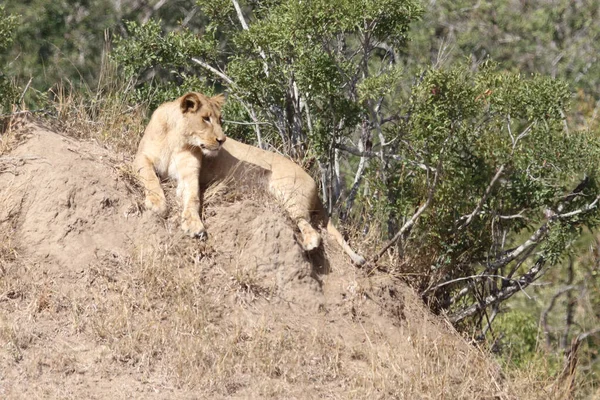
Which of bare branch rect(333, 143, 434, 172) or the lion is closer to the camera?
the lion

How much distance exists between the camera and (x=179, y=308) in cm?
773

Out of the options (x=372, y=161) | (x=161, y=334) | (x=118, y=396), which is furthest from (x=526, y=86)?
(x=118, y=396)

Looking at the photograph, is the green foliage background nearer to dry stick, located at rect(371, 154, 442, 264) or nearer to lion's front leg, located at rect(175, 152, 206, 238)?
dry stick, located at rect(371, 154, 442, 264)

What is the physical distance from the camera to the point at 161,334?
748 centimetres

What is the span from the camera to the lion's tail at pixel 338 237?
8.85m

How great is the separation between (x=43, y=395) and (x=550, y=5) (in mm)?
14308

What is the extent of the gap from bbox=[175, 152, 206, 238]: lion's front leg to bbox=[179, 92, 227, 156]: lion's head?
13 cm

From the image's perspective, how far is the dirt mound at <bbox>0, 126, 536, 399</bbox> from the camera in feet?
23.7

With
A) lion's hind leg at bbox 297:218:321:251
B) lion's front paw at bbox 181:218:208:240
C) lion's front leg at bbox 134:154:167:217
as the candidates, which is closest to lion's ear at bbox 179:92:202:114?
lion's front leg at bbox 134:154:167:217

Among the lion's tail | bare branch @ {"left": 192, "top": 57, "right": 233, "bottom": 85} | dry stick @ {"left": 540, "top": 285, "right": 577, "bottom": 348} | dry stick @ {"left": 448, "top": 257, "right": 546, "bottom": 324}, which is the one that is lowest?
dry stick @ {"left": 540, "top": 285, "right": 577, "bottom": 348}

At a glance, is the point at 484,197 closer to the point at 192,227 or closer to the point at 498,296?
the point at 498,296

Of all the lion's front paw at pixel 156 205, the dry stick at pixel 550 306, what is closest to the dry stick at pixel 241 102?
the lion's front paw at pixel 156 205

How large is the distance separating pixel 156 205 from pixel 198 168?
21.7 inches

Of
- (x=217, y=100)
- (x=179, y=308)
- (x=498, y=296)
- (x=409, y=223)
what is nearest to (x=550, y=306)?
(x=498, y=296)
